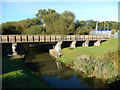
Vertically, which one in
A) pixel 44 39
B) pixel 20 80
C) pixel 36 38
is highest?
pixel 36 38

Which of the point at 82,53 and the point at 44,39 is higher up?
the point at 44,39

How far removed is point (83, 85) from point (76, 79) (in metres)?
2.04

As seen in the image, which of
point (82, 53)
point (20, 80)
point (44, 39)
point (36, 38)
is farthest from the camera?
point (44, 39)

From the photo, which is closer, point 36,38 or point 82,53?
point 82,53

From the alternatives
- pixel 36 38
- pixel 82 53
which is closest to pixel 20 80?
pixel 82 53

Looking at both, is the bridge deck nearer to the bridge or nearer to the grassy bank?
the bridge

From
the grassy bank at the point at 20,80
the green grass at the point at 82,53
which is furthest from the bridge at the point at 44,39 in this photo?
the grassy bank at the point at 20,80

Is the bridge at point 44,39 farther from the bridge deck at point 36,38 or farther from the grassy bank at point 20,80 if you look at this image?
the grassy bank at point 20,80

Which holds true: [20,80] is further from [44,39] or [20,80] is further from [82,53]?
[44,39]

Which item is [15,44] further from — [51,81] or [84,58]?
[84,58]

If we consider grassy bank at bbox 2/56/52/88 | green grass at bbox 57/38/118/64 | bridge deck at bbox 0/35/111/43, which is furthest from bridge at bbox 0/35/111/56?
grassy bank at bbox 2/56/52/88

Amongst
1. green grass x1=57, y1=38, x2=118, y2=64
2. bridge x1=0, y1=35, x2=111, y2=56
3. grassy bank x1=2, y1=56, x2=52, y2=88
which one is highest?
bridge x1=0, y1=35, x2=111, y2=56

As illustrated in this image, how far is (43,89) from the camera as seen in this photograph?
11.6 m

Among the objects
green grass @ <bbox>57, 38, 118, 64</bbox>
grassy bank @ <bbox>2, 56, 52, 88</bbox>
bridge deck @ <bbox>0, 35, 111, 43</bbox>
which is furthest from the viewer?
bridge deck @ <bbox>0, 35, 111, 43</bbox>
